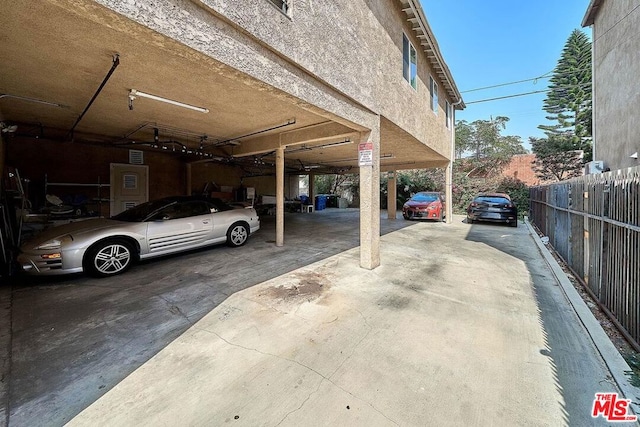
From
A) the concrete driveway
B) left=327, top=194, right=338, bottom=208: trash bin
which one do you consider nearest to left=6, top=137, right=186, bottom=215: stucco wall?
the concrete driveway

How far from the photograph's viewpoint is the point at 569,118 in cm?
1930

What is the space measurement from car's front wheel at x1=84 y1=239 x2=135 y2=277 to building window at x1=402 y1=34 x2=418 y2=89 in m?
6.80

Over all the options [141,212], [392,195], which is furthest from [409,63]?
[392,195]

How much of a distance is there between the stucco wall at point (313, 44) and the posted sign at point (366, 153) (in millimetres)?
339

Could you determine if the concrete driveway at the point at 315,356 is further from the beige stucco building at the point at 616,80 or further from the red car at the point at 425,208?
the red car at the point at 425,208

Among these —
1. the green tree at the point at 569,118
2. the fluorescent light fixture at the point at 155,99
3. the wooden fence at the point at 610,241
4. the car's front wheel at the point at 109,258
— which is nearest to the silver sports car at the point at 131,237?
the car's front wheel at the point at 109,258

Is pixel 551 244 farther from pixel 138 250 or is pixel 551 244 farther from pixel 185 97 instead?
pixel 138 250

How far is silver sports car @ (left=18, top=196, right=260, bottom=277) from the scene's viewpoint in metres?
3.88

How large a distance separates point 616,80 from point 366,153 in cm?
1010

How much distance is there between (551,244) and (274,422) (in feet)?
28.5

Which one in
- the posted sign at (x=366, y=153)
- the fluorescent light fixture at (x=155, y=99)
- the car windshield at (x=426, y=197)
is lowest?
the car windshield at (x=426, y=197)

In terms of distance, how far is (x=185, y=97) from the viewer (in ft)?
12.9

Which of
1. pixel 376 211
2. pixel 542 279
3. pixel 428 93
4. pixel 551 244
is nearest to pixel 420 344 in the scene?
pixel 376 211

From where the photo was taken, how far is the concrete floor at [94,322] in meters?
1.87
